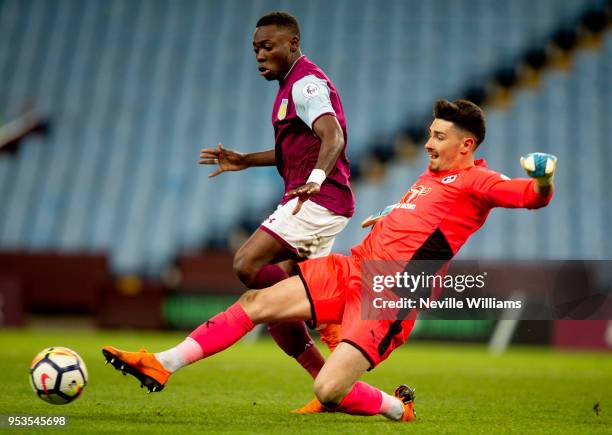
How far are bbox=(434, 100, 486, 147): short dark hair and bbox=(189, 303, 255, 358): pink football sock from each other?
144 cm

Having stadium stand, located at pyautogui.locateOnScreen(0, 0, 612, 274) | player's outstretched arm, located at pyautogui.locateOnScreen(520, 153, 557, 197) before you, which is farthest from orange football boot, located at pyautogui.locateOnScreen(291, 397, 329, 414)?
stadium stand, located at pyautogui.locateOnScreen(0, 0, 612, 274)

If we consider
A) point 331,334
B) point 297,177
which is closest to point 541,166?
point 297,177

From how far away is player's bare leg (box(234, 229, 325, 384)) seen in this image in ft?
16.1

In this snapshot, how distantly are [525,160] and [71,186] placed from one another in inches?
590

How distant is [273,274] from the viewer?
16.6ft

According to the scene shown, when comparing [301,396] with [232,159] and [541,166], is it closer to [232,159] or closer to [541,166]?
[232,159]

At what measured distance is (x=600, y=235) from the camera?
16.5 meters

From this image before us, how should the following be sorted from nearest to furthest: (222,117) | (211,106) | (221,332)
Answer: (221,332) → (222,117) → (211,106)

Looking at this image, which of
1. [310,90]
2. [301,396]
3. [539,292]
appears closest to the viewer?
[310,90]

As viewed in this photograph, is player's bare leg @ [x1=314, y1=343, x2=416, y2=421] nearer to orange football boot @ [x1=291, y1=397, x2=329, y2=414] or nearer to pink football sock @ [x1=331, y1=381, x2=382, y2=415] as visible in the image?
pink football sock @ [x1=331, y1=381, x2=382, y2=415]

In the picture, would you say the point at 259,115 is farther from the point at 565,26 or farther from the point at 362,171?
the point at 565,26

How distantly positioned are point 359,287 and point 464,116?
1.03 m

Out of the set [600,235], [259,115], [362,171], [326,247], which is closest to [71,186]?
[259,115]

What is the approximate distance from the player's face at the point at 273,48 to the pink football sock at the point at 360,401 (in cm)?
183
